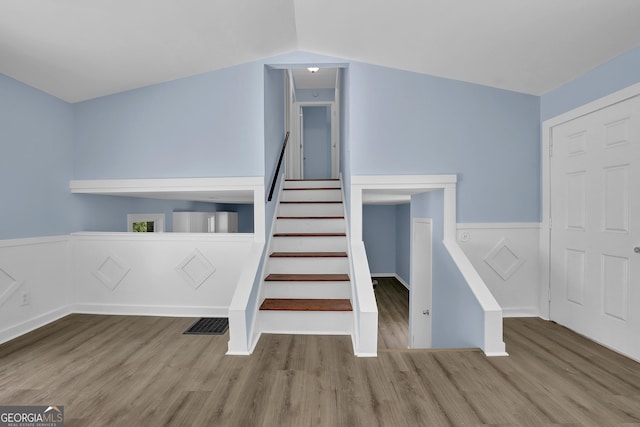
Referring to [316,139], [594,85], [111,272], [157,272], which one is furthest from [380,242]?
[111,272]

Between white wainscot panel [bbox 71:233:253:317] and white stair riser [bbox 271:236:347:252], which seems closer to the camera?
white wainscot panel [bbox 71:233:253:317]

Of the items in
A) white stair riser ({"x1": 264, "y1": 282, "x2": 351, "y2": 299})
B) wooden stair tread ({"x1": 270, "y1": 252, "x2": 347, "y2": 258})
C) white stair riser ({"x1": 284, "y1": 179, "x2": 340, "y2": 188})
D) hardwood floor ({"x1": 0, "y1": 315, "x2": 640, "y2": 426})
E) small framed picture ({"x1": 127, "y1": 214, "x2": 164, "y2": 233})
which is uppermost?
white stair riser ({"x1": 284, "y1": 179, "x2": 340, "y2": 188})

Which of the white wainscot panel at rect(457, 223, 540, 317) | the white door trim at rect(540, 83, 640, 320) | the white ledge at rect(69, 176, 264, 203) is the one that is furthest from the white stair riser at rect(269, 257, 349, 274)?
the white door trim at rect(540, 83, 640, 320)

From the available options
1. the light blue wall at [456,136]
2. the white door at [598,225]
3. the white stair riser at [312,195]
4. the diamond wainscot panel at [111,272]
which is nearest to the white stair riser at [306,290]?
the light blue wall at [456,136]

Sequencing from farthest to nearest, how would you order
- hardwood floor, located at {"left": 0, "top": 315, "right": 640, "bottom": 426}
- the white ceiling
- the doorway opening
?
the doorway opening, the white ceiling, hardwood floor, located at {"left": 0, "top": 315, "right": 640, "bottom": 426}

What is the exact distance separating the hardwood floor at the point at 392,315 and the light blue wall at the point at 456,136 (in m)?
2.01

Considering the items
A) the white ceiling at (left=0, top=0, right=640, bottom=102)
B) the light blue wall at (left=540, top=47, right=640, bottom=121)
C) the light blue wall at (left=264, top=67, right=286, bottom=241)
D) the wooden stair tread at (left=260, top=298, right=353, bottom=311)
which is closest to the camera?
the white ceiling at (left=0, top=0, right=640, bottom=102)

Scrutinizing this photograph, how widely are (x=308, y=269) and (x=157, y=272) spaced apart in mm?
1706

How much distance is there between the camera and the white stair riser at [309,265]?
347 centimetres

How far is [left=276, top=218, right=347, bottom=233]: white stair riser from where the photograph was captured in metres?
3.93

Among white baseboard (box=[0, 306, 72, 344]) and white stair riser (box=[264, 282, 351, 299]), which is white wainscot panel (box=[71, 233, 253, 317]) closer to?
white baseboard (box=[0, 306, 72, 344])

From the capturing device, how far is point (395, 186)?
337 centimetres

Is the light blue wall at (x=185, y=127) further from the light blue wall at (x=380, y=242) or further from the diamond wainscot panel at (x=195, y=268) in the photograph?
the light blue wall at (x=380, y=242)

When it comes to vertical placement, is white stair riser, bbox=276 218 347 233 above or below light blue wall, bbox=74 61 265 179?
below
